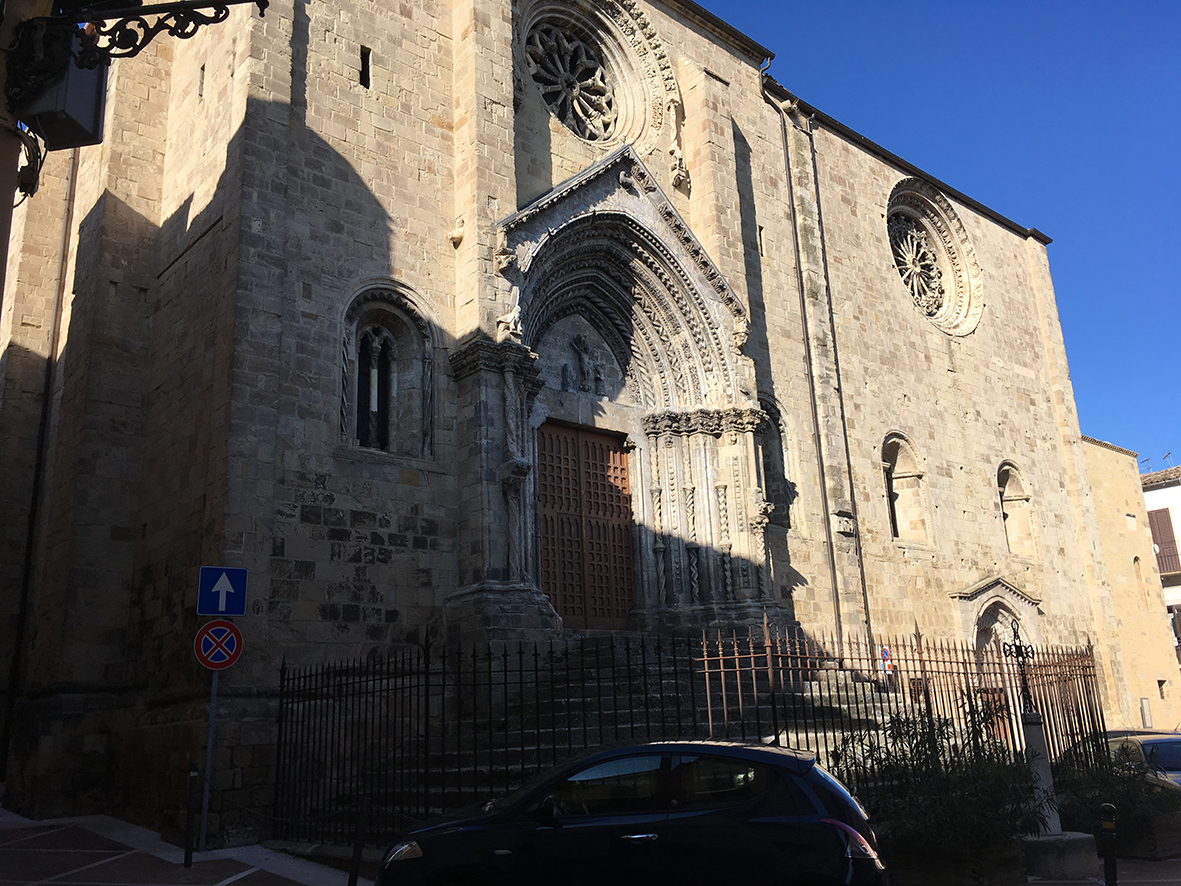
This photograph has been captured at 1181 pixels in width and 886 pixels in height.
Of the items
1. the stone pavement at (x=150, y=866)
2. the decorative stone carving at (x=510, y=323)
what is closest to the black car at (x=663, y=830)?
the stone pavement at (x=150, y=866)

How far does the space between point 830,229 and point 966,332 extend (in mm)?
5108

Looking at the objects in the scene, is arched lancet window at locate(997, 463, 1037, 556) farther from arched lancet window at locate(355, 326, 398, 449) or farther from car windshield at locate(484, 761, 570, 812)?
car windshield at locate(484, 761, 570, 812)

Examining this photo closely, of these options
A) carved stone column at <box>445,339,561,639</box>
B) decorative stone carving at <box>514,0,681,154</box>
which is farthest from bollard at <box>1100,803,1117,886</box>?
decorative stone carving at <box>514,0,681,154</box>

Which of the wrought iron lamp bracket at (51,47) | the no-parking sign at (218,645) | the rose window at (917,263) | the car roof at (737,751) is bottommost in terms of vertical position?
the car roof at (737,751)

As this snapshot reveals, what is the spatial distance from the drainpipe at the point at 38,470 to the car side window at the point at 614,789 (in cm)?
984

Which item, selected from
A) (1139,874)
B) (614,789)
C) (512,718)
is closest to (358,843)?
(614,789)

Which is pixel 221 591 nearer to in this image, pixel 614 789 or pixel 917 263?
pixel 614 789

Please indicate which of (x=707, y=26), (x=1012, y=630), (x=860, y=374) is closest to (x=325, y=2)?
(x=707, y=26)

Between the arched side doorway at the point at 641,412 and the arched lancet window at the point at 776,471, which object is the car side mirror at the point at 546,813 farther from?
the arched lancet window at the point at 776,471

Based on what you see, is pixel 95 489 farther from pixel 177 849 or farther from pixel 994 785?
pixel 994 785

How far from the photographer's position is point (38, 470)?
576 inches

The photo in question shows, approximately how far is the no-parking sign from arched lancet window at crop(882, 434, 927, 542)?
1422 centimetres

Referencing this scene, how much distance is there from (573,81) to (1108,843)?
1415 centimetres

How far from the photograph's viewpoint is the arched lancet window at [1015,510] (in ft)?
75.9
